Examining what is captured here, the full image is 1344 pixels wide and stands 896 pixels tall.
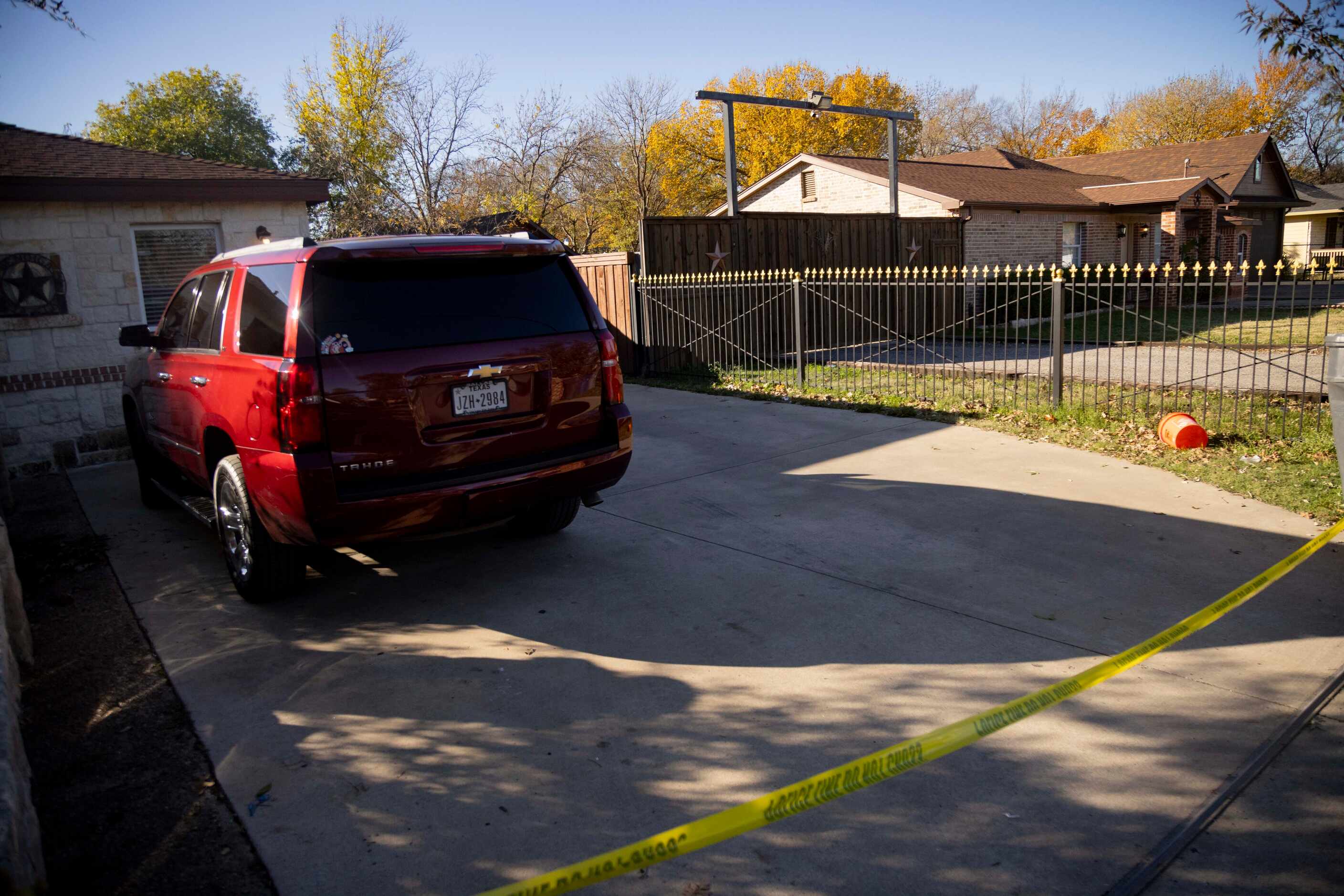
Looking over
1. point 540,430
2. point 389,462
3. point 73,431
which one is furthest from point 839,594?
point 73,431

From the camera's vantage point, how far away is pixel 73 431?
384 inches

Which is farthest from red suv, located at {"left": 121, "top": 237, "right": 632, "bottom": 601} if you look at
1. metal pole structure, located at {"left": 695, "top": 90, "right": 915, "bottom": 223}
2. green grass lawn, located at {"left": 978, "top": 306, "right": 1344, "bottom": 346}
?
metal pole structure, located at {"left": 695, "top": 90, "right": 915, "bottom": 223}

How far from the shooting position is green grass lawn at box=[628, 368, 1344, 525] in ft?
22.4

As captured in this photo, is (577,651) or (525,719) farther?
(577,651)

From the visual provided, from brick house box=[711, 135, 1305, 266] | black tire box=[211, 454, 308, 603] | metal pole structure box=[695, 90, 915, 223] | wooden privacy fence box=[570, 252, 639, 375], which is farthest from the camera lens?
brick house box=[711, 135, 1305, 266]

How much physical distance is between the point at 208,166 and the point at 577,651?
9206 mm

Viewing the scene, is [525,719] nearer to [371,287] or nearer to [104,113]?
[371,287]

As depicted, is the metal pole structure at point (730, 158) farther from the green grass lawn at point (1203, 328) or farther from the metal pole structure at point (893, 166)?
the green grass lawn at point (1203, 328)

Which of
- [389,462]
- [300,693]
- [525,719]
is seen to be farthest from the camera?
[389,462]

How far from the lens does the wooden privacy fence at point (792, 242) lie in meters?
14.5

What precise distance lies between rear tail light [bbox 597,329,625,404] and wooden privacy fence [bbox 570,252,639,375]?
9190mm

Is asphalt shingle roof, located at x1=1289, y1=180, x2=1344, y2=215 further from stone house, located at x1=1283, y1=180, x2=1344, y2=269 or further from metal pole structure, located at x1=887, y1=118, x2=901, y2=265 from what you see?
metal pole structure, located at x1=887, y1=118, x2=901, y2=265

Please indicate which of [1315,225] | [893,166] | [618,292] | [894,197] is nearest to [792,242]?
[618,292]

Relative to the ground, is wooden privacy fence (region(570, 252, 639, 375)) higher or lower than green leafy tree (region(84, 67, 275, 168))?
lower
